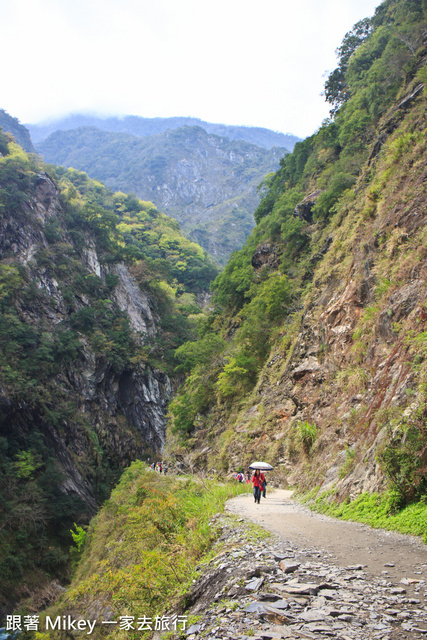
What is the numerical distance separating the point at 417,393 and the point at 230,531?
3865mm

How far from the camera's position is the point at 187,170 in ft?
465

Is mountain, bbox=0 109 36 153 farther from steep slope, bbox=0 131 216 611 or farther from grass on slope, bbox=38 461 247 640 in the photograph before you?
grass on slope, bbox=38 461 247 640

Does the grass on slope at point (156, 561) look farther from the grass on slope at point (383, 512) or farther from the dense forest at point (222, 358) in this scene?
the grass on slope at point (383, 512)

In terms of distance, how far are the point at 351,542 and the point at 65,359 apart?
36.0 m

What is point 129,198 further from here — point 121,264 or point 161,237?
point 121,264

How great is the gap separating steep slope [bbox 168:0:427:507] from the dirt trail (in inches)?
31.5

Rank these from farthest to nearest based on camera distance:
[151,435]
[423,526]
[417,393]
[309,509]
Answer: [151,435], [309,509], [417,393], [423,526]

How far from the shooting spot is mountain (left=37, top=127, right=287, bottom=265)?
117m

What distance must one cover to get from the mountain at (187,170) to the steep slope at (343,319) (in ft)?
250

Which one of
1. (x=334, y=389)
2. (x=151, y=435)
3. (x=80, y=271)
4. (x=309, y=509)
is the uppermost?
(x=80, y=271)

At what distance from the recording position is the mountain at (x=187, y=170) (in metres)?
117

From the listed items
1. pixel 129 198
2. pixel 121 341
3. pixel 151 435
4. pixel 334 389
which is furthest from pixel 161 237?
pixel 334 389

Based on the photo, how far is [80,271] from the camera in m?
44.1

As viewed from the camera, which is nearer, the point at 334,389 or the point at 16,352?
the point at 334,389
